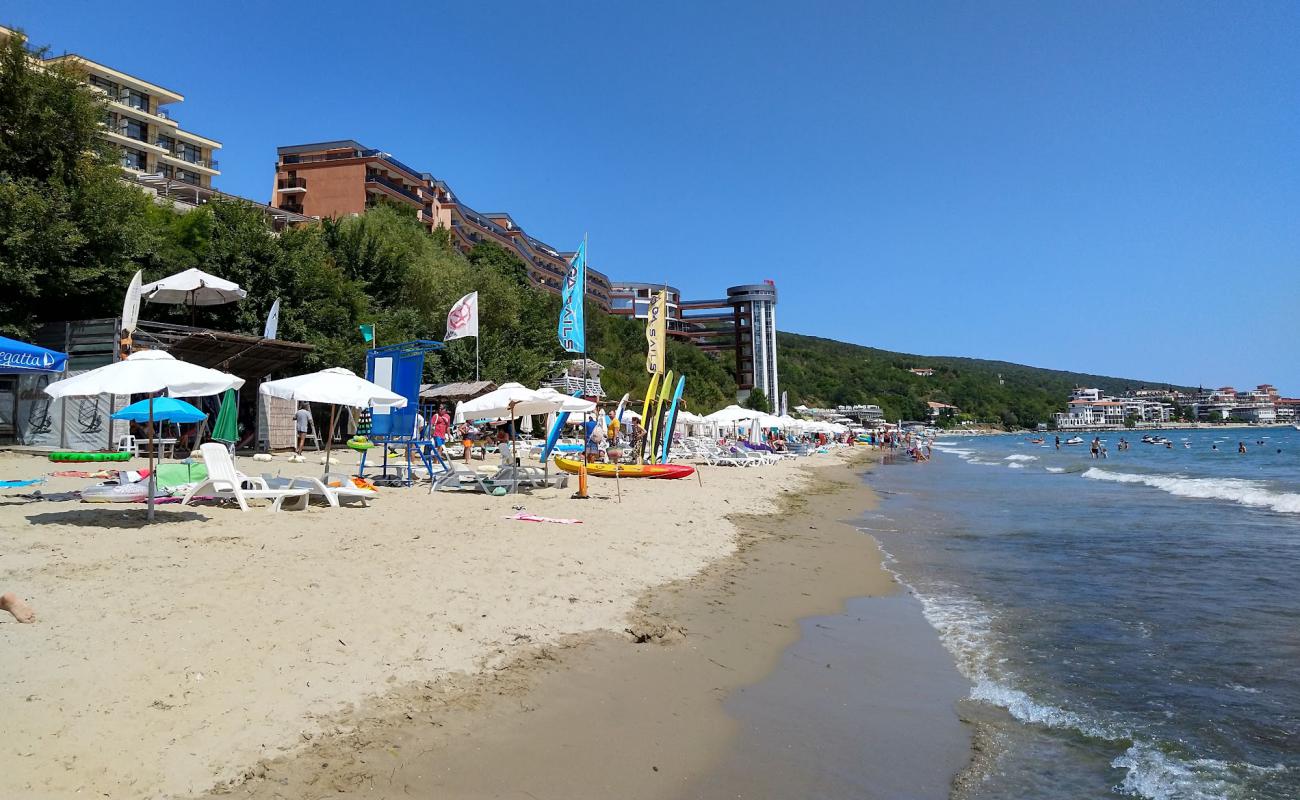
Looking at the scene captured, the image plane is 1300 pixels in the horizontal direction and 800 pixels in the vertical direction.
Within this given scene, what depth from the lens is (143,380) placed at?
23.2 ft

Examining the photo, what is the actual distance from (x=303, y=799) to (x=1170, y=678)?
224 inches

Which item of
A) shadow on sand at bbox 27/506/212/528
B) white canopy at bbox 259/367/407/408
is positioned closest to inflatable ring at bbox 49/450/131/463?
white canopy at bbox 259/367/407/408

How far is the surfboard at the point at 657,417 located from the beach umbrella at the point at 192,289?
1167cm

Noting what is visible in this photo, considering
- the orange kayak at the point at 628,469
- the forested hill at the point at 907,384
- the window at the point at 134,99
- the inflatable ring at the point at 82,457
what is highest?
the window at the point at 134,99

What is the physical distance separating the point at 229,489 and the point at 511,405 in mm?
5315

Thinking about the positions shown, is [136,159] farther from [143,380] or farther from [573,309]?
[143,380]

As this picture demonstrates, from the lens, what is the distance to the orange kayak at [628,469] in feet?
54.3

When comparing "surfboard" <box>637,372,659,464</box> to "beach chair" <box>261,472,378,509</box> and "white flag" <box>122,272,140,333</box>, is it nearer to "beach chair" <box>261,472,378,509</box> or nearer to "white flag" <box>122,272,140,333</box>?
"beach chair" <box>261,472,378,509</box>

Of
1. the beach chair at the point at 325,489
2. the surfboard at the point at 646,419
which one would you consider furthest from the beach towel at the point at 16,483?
the surfboard at the point at 646,419

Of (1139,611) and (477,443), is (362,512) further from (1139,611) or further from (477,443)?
(477,443)

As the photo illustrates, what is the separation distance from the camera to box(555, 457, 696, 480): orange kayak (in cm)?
1656

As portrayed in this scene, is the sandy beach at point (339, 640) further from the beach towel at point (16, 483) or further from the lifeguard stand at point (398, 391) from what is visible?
the lifeguard stand at point (398, 391)

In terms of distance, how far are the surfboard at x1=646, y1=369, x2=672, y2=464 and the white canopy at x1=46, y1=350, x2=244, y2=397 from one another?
11.3 m

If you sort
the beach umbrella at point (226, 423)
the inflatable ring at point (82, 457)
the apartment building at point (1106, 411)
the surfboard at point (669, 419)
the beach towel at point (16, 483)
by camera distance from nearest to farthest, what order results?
the beach towel at point (16, 483) → the inflatable ring at point (82, 457) → the beach umbrella at point (226, 423) → the surfboard at point (669, 419) → the apartment building at point (1106, 411)
